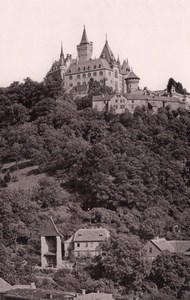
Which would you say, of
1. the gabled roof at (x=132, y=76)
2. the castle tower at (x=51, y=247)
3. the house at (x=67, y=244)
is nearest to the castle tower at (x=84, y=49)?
the gabled roof at (x=132, y=76)

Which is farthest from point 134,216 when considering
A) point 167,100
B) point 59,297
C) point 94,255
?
point 167,100

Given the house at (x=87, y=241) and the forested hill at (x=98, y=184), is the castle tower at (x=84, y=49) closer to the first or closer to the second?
the forested hill at (x=98, y=184)

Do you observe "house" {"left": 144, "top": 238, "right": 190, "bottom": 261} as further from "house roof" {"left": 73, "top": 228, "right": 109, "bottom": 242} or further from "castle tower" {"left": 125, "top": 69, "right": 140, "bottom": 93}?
"castle tower" {"left": 125, "top": 69, "right": 140, "bottom": 93}

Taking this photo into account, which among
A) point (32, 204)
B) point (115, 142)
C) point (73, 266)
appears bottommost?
point (73, 266)

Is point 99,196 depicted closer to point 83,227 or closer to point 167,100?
point 83,227

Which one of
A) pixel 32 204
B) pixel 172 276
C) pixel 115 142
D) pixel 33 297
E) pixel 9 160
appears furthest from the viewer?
pixel 9 160

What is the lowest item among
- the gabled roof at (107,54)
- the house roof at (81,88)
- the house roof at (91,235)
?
the house roof at (91,235)

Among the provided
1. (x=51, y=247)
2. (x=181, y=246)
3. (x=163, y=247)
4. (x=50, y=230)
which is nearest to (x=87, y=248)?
(x=51, y=247)

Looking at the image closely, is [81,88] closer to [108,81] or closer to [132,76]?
[108,81]
